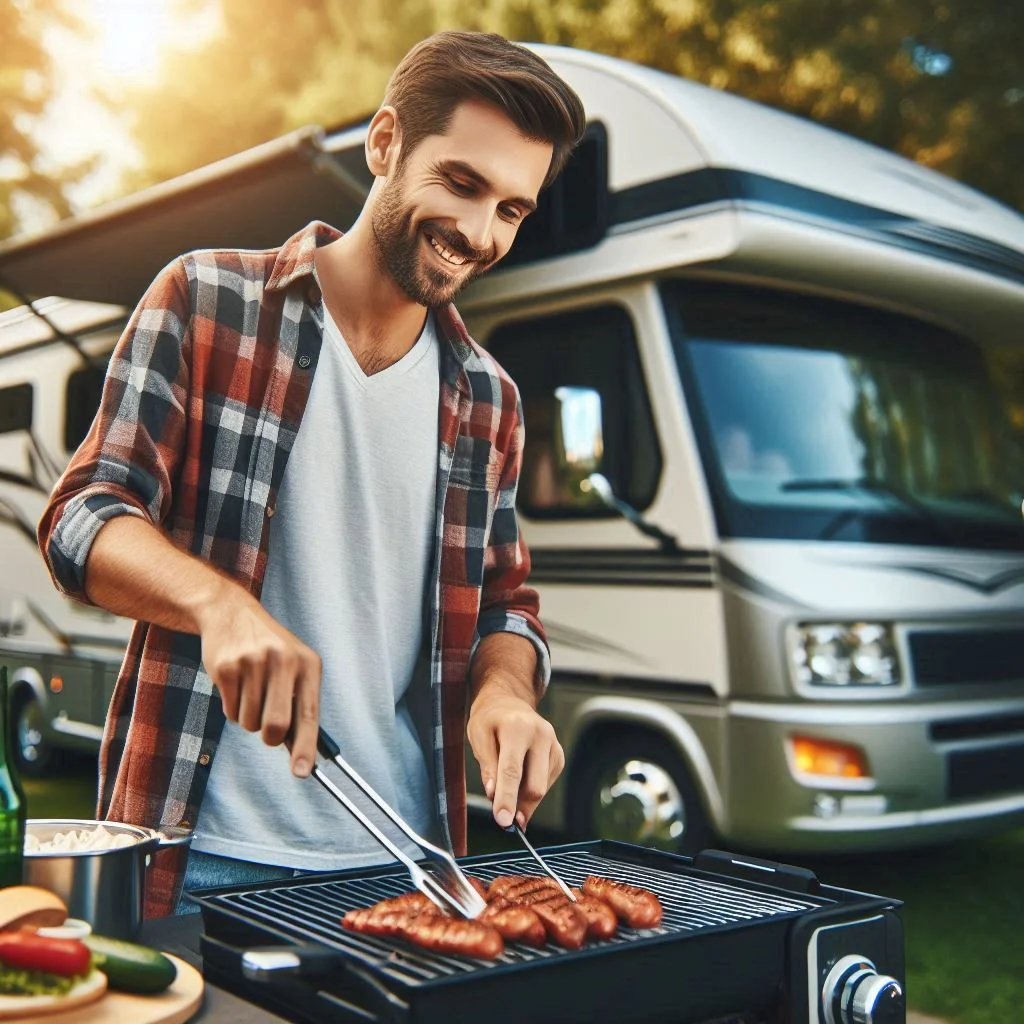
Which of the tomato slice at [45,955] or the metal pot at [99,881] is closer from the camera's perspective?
the tomato slice at [45,955]

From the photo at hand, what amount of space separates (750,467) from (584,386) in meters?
0.76

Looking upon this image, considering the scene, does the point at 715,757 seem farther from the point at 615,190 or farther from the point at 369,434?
the point at 369,434

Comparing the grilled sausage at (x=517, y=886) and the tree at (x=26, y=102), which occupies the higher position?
the tree at (x=26, y=102)

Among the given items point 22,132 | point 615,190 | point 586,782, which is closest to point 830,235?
point 615,190

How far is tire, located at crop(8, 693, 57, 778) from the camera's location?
27.5ft

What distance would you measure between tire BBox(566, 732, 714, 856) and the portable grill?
329cm

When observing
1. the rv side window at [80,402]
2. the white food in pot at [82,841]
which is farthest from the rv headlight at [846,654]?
the rv side window at [80,402]

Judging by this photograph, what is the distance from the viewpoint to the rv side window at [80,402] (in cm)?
761

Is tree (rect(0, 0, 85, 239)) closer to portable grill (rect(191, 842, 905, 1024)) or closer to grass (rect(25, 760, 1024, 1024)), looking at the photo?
grass (rect(25, 760, 1024, 1024))

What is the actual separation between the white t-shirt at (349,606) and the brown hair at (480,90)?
360 mm

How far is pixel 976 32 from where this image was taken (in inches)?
424

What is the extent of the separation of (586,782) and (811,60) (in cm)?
765

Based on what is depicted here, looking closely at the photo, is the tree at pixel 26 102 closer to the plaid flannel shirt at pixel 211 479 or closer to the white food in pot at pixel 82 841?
the plaid flannel shirt at pixel 211 479

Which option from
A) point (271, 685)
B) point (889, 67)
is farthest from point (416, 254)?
point (889, 67)
